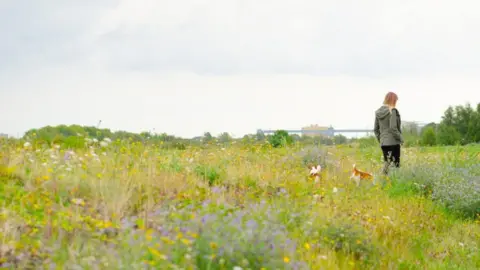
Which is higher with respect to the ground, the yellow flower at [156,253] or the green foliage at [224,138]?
the green foliage at [224,138]

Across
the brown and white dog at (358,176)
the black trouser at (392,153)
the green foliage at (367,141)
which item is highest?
the green foliage at (367,141)

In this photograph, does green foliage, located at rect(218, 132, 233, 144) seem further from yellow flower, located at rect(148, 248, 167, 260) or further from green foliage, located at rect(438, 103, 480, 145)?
green foliage, located at rect(438, 103, 480, 145)

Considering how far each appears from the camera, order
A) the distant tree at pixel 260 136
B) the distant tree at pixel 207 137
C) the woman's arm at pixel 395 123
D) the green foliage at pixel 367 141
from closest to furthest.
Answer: the woman's arm at pixel 395 123, the distant tree at pixel 207 137, the distant tree at pixel 260 136, the green foliage at pixel 367 141

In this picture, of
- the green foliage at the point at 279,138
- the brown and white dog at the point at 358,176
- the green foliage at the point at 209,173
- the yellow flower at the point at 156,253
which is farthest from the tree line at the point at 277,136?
the yellow flower at the point at 156,253

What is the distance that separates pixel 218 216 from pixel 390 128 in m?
7.22

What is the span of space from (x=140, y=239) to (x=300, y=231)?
2.14 m

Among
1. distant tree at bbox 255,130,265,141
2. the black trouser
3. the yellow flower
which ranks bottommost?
the yellow flower

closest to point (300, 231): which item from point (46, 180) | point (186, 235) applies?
point (186, 235)

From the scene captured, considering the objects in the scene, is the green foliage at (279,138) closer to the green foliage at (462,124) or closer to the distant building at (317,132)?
the distant building at (317,132)

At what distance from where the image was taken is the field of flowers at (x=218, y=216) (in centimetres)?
400

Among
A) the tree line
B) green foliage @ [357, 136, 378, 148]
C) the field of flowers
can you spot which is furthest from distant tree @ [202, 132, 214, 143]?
green foliage @ [357, 136, 378, 148]

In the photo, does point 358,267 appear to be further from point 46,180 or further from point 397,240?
point 46,180

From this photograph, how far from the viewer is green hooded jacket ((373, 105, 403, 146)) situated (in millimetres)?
11125

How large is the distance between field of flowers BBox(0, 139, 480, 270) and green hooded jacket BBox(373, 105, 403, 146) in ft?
3.17
